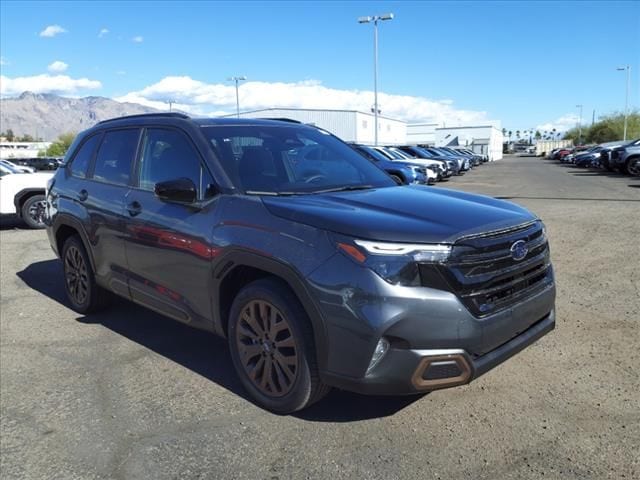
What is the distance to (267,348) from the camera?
3.37 metres

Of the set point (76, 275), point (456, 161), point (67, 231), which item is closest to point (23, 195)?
point (67, 231)

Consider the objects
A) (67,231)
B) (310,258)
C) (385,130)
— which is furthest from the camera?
(385,130)

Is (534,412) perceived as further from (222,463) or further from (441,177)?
(441,177)

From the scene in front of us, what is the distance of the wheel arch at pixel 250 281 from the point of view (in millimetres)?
2969

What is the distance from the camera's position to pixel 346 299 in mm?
2820

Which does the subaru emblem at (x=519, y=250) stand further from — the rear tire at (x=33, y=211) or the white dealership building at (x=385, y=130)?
the white dealership building at (x=385, y=130)

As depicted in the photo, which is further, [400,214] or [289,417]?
[289,417]

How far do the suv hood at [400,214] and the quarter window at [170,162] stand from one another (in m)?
0.60

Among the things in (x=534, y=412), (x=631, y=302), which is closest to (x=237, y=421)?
(x=534, y=412)

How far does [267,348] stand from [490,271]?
1390 mm

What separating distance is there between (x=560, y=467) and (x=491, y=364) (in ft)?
1.93

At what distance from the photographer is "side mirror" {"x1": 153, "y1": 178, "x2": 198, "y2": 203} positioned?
3.62m

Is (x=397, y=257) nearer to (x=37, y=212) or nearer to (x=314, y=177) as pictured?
(x=314, y=177)

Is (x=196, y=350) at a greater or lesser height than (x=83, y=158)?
lesser
